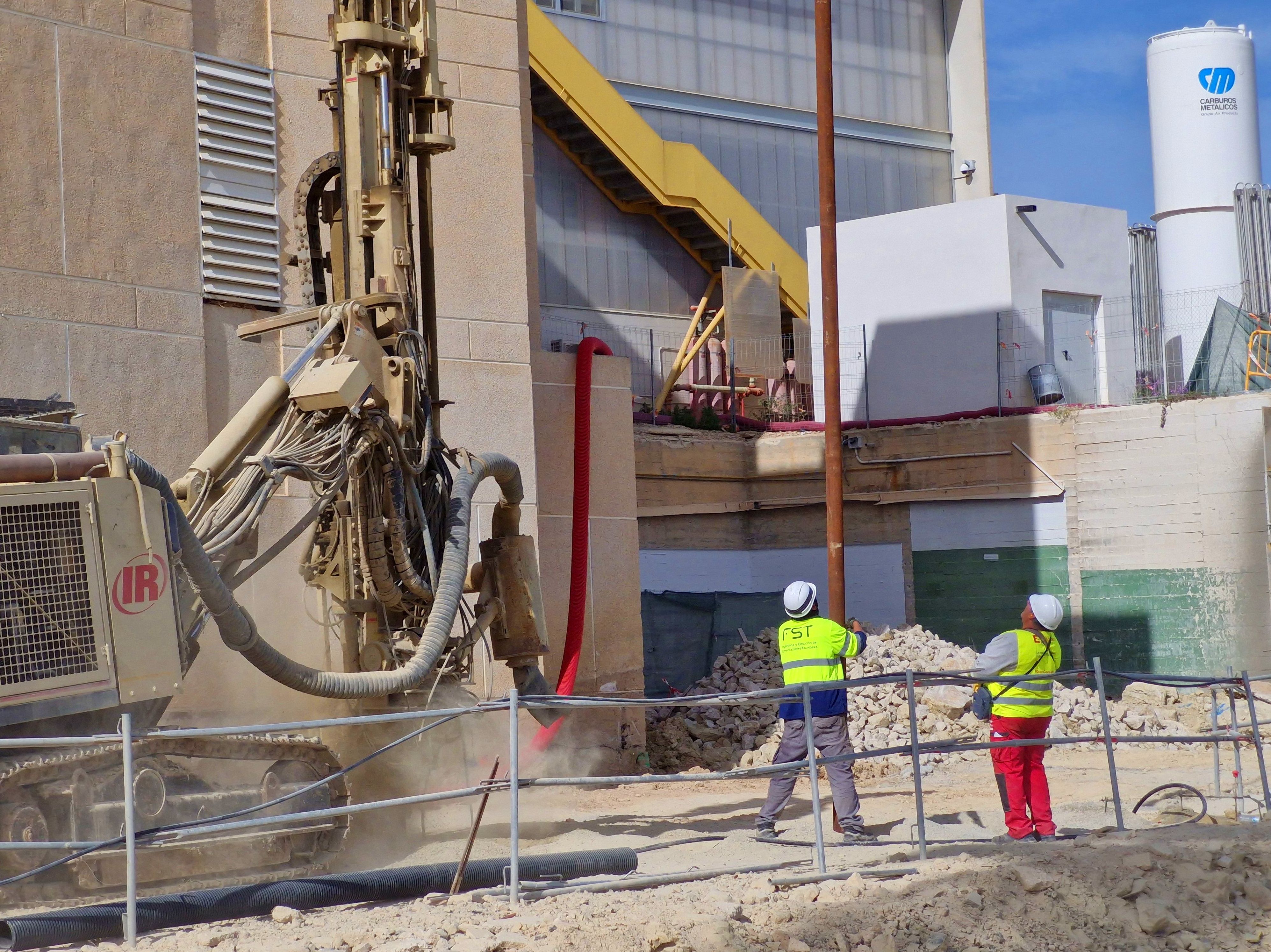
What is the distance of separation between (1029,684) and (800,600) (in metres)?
1.73

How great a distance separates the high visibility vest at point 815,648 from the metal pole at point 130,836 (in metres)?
4.91

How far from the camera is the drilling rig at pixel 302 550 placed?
833cm

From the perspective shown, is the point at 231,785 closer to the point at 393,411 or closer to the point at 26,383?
the point at 393,411

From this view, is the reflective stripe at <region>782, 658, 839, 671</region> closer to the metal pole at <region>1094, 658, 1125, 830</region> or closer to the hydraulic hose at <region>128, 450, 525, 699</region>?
the metal pole at <region>1094, 658, 1125, 830</region>

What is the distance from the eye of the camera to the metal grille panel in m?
8.12

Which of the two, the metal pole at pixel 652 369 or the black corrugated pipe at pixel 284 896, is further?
the metal pole at pixel 652 369

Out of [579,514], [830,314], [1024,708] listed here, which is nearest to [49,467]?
[1024,708]

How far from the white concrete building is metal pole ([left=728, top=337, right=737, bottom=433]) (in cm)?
138

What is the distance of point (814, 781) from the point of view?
870 centimetres

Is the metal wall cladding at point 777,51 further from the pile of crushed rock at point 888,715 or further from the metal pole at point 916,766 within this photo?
the metal pole at point 916,766

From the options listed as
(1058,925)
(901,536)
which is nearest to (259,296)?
(1058,925)

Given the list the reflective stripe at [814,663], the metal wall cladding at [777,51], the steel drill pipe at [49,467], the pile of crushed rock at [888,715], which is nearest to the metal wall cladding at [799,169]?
the metal wall cladding at [777,51]

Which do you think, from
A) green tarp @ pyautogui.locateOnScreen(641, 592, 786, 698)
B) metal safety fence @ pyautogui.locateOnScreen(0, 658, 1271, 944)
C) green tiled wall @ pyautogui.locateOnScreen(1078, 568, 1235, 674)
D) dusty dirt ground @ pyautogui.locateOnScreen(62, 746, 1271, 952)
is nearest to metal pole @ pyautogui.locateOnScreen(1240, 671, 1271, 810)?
metal safety fence @ pyautogui.locateOnScreen(0, 658, 1271, 944)

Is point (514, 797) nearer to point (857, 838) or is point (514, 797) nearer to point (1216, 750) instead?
point (857, 838)
